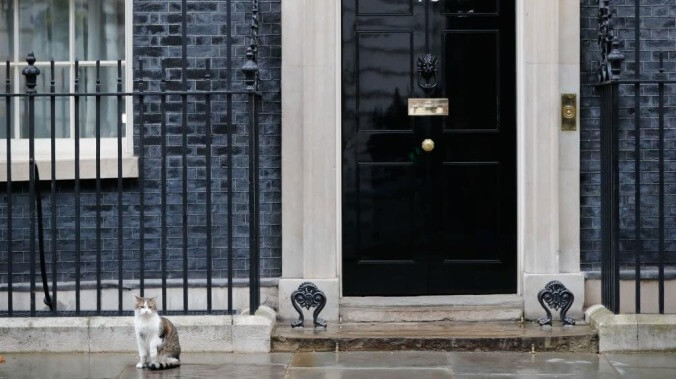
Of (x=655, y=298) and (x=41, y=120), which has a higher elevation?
(x=41, y=120)

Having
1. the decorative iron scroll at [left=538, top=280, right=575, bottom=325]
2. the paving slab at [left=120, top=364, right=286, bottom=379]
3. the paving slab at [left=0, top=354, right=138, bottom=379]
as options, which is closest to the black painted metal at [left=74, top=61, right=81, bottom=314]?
the paving slab at [left=0, top=354, right=138, bottom=379]

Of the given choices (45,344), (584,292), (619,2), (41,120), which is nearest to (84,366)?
(45,344)

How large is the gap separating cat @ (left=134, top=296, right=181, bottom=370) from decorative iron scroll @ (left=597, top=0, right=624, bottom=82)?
346 centimetres

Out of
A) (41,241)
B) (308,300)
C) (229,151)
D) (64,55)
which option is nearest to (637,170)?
(308,300)

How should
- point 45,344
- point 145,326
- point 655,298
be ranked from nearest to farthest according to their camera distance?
point 145,326 → point 45,344 → point 655,298

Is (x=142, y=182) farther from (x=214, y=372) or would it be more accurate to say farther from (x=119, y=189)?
(x=214, y=372)

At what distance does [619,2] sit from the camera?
970 centimetres

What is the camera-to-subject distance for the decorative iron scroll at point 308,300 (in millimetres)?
9406

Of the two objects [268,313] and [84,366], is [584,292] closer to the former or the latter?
[268,313]

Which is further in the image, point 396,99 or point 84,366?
point 396,99

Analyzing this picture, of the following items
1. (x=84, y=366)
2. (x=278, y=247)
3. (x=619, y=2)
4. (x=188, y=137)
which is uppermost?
(x=619, y=2)

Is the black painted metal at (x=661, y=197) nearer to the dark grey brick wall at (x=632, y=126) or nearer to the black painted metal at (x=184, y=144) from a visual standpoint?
the dark grey brick wall at (x=632, y=126)

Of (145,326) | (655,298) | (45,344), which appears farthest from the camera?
(655,298)

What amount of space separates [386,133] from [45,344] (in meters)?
2.89
